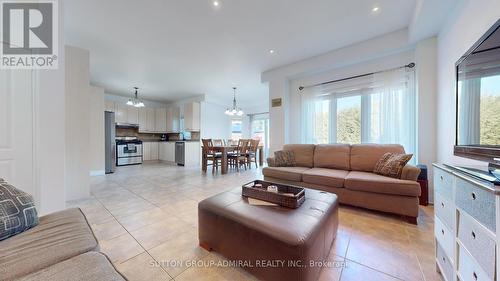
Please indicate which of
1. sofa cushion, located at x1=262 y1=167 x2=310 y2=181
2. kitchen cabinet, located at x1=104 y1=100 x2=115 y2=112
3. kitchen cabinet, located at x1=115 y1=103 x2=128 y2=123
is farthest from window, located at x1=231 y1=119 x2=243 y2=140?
sofa cushion, located at x1=262 y1=167 x2=310 y2=181

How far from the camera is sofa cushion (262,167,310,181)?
2896 millimetres

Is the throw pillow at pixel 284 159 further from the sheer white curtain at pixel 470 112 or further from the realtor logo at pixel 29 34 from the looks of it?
the realtor logo at pixel 29 34

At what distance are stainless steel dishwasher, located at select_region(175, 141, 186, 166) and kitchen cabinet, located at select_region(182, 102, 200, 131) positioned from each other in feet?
2.12

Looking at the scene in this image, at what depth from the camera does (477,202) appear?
0.83 metres

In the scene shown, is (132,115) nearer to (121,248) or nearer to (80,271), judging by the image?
(121,248)

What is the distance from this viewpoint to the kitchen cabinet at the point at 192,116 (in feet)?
21.1

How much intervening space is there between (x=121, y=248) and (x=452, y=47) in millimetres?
4125

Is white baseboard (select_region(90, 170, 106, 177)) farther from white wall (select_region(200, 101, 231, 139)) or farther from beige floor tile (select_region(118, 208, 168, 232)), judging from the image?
beige floor tile (select_region(118, 208, 168, 232))

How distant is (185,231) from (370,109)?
3586 millimetres

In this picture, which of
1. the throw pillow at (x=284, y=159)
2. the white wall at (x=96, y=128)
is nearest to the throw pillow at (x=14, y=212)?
the throw pillow at (x=284, y=159)

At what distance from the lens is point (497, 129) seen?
108 centimetres

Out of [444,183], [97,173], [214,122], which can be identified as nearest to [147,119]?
[214,122]

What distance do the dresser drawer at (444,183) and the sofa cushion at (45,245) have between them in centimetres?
207

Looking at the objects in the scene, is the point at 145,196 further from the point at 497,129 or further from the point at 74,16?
the point at 497,129
